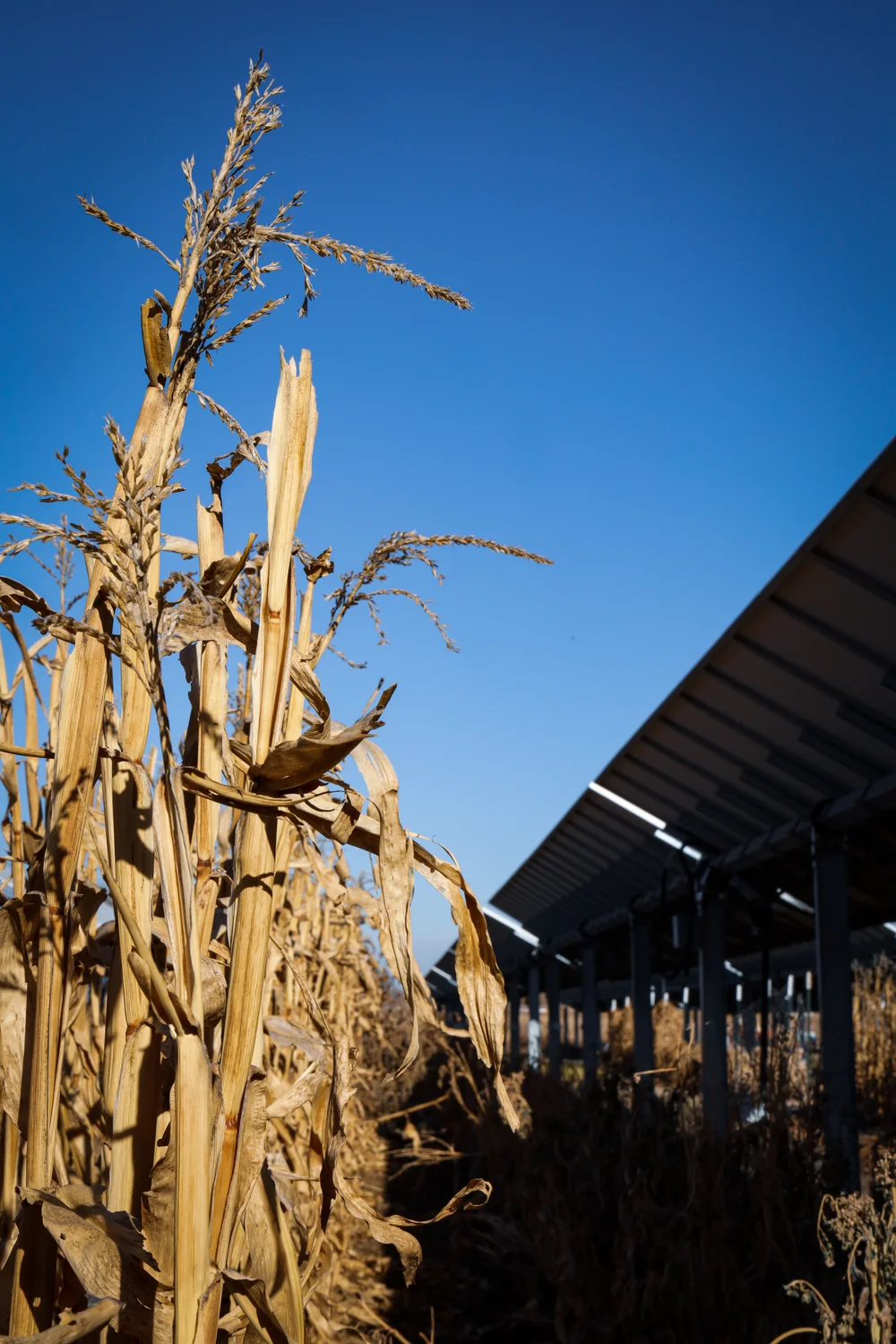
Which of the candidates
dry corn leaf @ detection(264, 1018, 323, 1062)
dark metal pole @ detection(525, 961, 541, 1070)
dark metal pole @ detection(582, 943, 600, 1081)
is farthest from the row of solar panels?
dark metal pole @ detection(525, 961, 541, 1070)

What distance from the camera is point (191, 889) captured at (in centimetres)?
88

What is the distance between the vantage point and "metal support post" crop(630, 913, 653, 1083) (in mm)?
8039

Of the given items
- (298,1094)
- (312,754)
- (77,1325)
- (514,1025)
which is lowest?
(514,1025)

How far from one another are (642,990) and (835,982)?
12.7ft

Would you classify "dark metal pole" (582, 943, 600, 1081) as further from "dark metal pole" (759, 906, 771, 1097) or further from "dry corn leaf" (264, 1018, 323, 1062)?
"dry corn leaf" (264, 1018, 323, 1062)

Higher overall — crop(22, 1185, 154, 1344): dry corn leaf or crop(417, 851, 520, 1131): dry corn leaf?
crop(417, 851, 520, 1131): dry corn leaf

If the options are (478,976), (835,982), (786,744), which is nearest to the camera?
(478,976)

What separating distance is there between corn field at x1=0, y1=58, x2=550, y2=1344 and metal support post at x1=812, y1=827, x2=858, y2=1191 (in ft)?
12.3

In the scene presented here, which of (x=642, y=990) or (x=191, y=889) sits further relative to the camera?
(x=642, y=990)

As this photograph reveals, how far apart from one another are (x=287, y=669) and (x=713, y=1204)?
3.20m

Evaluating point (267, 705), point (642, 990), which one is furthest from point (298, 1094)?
point (642, 990)

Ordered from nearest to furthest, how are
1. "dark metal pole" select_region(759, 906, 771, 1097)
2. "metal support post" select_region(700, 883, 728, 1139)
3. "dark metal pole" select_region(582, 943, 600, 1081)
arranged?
"dark metal pole" select_region(759, 906, 771, 1097) → "metal support post" select_region(700, 883, 728, 1139) → "dark metal pole" select_region(582, 943, 600, 1081)

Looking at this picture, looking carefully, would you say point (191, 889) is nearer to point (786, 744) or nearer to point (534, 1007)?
point (786, 744)

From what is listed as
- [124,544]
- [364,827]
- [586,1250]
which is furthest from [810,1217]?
[124,544]
